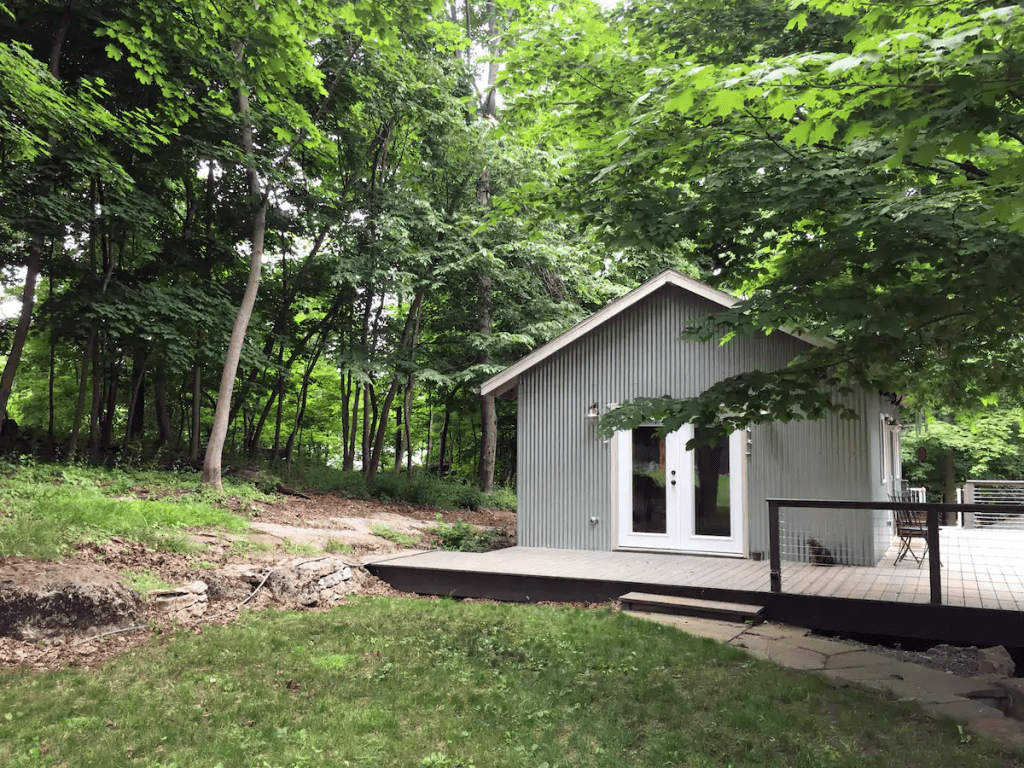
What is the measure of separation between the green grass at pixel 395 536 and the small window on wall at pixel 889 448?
281 inches

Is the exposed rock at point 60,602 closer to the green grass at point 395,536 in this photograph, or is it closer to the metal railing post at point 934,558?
the green grass at point 395,536

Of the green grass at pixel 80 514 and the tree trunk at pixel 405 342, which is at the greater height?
the tree trunk at pixel 405 342

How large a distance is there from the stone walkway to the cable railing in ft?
2.68

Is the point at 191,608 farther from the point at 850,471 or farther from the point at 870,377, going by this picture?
the point at 850,471

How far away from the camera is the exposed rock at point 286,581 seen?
6.55 metres

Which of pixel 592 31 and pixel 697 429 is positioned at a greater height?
pixel 592 31

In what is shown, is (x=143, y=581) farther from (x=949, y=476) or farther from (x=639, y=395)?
(x=949, y=476)

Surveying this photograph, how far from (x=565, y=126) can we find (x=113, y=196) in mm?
8537

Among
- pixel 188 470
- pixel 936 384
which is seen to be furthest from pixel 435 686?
pixel 188 470

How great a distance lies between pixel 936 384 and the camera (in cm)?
621

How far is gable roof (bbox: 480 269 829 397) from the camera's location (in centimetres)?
929

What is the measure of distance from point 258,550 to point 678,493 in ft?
18.4

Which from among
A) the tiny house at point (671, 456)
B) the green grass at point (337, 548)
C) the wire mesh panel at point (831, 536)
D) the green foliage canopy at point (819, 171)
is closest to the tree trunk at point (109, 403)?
the green grass at point (337, 548)

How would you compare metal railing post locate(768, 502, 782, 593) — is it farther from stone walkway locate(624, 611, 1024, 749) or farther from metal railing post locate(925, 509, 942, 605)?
metal railing post locate(925, 509, 942, 605)
